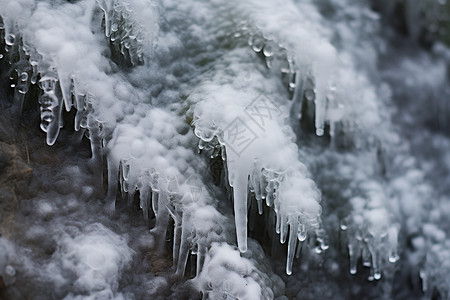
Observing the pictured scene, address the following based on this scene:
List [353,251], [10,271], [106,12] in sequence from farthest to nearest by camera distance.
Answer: [353,251]
[106,12]
[10,271]

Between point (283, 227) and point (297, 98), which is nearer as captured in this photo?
point (283, 227)

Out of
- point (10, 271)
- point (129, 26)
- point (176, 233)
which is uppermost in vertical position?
point (129, 26)

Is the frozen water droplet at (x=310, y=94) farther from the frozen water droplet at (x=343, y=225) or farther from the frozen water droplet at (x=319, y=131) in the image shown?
the frozen water droplet at (x=343, y=225)

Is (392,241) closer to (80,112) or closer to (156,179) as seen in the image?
(156,179)

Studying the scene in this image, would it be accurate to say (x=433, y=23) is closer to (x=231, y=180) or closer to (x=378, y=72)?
(x=378, y=72)

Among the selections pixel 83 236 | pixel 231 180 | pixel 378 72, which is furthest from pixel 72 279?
pixel 378 72

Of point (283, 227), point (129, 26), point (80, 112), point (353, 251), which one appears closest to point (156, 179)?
point (80, 112)

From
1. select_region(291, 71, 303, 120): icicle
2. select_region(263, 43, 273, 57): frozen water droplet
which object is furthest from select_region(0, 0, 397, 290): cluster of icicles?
select_region(263, 43, 273, 57): frozen water droplet

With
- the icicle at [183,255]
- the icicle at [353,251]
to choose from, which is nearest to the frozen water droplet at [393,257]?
the icicle at [353,251]

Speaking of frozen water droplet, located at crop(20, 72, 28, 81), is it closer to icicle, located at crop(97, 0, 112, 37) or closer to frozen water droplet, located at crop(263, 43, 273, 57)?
icicle, located at crop(97, 0, 112, 37)
